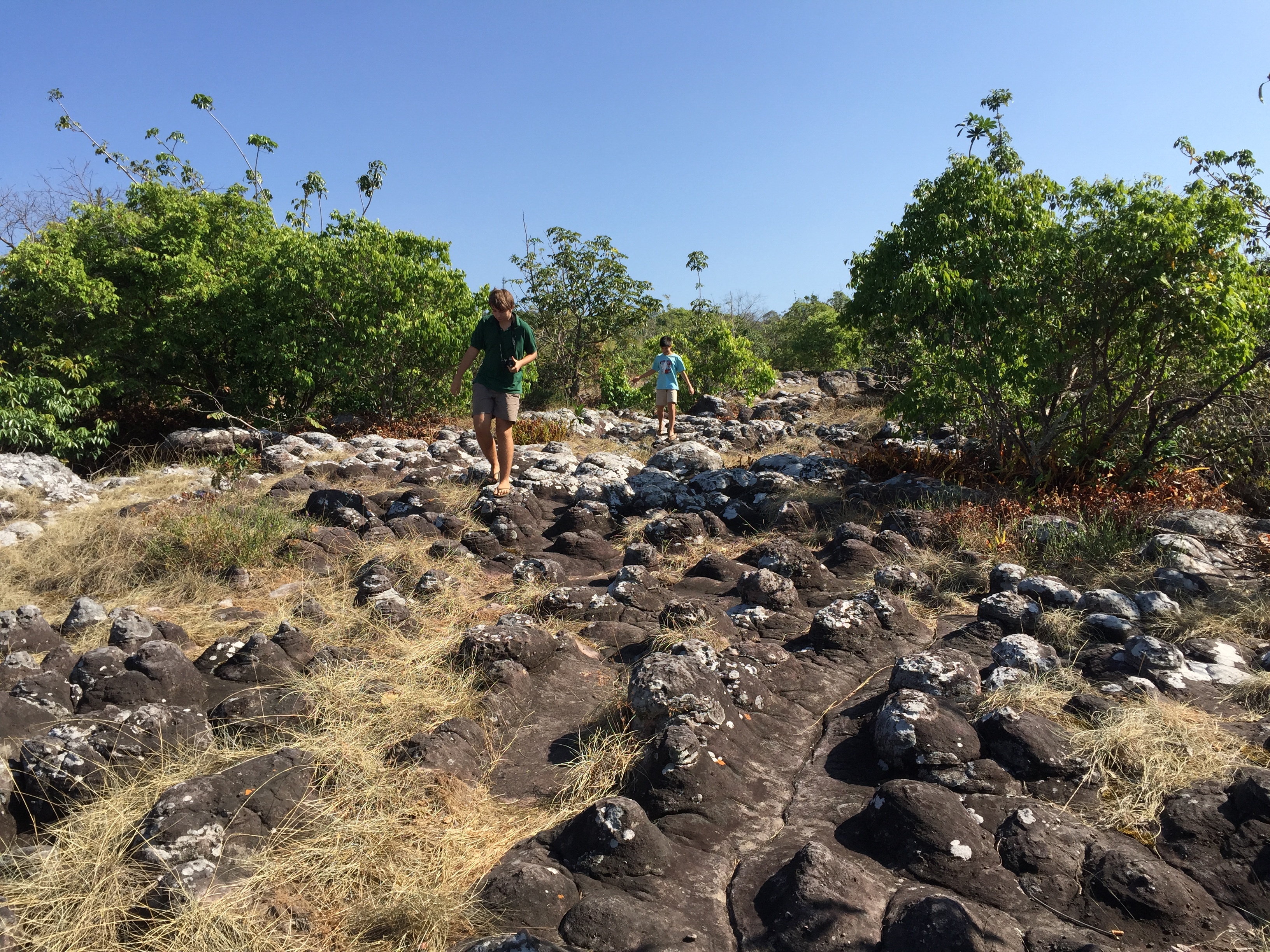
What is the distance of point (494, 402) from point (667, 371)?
5795 mm

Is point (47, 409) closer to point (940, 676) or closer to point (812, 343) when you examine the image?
point (940, 676)

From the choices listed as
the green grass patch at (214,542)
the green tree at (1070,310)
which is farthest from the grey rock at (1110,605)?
the green grass patch at (214,542)

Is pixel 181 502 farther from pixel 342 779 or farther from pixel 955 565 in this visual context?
pixel 955 565

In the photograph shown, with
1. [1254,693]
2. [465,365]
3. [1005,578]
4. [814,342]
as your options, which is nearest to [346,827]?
[1254,693]

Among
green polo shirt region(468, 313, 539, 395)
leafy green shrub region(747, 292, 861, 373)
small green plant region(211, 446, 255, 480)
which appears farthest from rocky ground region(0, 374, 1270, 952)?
leafy green shrub region(747, 292, 861, 373)

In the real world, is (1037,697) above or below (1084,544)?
below

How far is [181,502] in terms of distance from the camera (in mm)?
7488

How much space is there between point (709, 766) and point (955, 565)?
138 inches

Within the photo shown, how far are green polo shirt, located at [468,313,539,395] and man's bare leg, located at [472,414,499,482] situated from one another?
0.35 m

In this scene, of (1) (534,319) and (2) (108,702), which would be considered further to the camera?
(1) (534,319)

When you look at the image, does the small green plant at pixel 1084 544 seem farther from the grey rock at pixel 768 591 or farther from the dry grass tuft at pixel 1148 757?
the dry grass tuft at pixel 1148 757

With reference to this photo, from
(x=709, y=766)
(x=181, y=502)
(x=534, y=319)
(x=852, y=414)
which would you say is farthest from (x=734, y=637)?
(x=534, y=319)

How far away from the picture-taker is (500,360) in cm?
764

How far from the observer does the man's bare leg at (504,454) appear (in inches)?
312
